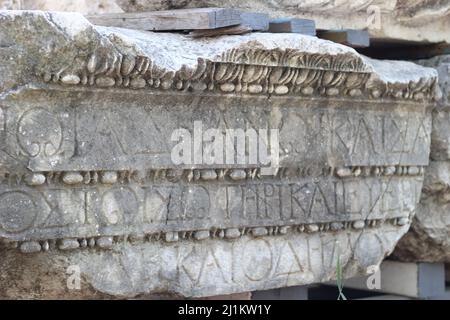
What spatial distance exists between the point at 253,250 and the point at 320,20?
1009 mm

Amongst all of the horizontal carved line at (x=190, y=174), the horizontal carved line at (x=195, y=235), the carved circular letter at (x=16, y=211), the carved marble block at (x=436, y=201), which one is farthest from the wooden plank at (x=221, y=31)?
the carved marble block at (x=436, y=201)

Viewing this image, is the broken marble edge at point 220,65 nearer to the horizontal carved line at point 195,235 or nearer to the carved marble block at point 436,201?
the carved marble block at point 436,201

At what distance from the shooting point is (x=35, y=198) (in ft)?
10.5

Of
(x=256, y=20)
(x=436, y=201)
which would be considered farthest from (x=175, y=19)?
(x=436, y=201)

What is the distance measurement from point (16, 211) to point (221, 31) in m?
1.00

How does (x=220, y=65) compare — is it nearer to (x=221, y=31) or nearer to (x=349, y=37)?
(x=221, y=31)

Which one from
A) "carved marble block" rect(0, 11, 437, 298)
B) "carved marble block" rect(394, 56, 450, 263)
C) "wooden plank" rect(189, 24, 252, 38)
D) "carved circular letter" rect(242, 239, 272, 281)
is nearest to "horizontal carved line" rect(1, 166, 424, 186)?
"carved marble block" rect(0, 11, 437, 298)

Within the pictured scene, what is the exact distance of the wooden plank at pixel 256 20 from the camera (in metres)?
3.62

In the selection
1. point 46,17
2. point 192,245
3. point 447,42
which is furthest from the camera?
point 447,42

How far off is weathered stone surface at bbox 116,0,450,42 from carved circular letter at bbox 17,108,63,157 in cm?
91

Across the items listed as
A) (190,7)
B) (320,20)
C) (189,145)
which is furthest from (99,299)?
(320,20)

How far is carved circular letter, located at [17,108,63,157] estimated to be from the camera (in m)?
3.14

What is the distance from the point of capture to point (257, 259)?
379cm

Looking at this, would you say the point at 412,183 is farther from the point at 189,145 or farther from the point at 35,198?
the point at 35,198
